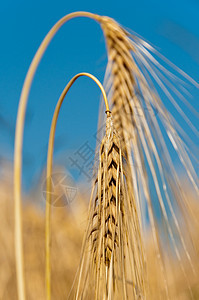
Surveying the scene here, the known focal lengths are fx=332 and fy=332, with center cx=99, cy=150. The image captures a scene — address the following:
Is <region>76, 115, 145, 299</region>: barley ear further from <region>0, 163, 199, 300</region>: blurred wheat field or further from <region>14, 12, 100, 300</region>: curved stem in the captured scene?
<region>0, 163, 199, 300</region>: blurred wheat field

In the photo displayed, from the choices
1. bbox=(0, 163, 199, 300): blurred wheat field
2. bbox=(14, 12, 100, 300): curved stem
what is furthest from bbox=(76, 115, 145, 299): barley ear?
bbox=(0, 163, 199, 300): blurred wheat field

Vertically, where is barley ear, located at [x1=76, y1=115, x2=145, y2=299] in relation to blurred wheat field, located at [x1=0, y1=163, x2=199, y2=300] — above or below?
below

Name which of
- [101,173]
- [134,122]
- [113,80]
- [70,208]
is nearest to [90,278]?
[101,173]

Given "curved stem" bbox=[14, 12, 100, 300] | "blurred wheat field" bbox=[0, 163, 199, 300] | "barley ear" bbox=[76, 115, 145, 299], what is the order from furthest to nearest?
"blurred wheat field" bbox=[0, 163, 199, 300] → "barley ear" bbox=[76, 115, 145, 299] → "curved stem" bbox=[14, 12, 100, 300]

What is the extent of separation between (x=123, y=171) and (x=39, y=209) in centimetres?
64

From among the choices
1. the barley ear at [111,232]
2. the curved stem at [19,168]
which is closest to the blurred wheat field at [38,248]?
the barley ear at [111,232]

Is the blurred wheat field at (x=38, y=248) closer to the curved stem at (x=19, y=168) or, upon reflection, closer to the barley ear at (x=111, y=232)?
the barley ear at (x=111, y=232)

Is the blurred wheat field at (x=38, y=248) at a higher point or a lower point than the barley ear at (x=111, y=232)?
higher

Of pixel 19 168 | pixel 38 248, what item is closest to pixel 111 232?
pixel 19 168

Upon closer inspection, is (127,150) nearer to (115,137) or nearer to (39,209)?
(115,137)

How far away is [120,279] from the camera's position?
623mm

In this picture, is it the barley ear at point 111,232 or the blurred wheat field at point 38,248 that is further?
the blurred wheat field at point 38,248

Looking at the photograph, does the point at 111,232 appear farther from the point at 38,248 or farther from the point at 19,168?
the point at 38,248

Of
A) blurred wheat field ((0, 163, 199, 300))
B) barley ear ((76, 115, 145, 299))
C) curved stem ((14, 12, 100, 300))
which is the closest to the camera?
curved stem ((14, 12, 100, 300))
